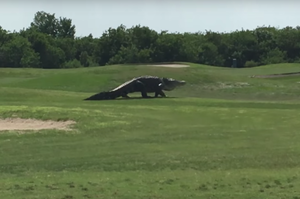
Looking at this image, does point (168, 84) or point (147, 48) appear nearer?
point (168, 84)

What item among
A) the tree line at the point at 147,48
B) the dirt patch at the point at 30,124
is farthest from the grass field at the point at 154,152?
the tree line at the point at 147,48

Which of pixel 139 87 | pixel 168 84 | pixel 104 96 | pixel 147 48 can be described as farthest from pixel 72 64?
pixel 104 96

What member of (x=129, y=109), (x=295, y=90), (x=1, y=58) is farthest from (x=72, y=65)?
(x=129, y=109)

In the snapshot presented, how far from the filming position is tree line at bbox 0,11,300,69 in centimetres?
8062

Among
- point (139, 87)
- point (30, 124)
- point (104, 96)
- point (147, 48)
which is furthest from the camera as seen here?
point (147, 48)

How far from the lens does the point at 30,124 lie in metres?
20.6

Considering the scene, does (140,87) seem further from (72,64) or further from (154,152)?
(72,64)

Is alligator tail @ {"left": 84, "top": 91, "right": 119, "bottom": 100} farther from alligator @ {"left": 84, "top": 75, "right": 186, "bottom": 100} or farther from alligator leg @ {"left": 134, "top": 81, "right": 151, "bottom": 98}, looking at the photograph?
alligator leg @ {"left": 134, "top": 81, "right": 151, "bottom": 98}

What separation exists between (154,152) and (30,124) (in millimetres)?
6819

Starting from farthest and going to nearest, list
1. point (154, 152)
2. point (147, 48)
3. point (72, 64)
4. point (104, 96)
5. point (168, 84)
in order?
point (72, 64), point (147, 48), point (168, 84), point (104, 96), point (154, 152)

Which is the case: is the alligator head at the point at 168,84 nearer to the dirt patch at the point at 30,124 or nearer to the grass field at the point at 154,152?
the grass field at the point at 154,152

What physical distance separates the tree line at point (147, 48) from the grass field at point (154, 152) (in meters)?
52.8

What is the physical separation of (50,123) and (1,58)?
6306 cm

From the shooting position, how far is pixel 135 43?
8181 centimetres
